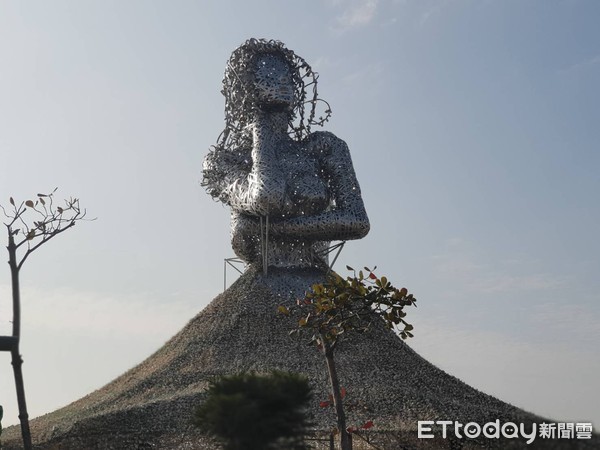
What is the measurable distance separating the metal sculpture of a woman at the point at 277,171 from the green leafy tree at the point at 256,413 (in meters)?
13.6

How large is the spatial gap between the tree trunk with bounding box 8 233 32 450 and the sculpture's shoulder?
42.3 ft

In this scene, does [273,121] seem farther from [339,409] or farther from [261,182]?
[339,409]

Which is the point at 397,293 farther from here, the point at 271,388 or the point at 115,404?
the point at 115,404

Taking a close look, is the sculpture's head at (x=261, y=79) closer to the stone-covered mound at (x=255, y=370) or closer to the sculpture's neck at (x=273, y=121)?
the sculpture's neck at (x=273, y=121)

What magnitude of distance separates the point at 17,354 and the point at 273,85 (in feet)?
45.9

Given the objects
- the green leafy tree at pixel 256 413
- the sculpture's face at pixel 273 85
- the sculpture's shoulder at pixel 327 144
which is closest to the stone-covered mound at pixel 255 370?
the sculpture's shoulder at pixel 327 144

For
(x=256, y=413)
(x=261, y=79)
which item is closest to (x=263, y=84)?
(x=261, y=79)

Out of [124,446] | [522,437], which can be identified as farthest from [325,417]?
[522,437]

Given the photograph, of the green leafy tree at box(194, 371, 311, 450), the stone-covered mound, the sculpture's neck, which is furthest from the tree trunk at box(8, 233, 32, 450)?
the sculpture's neck

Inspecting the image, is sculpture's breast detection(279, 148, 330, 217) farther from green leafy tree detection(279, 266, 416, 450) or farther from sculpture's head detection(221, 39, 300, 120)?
green leafy tree detection(279, 266, 416, 450)

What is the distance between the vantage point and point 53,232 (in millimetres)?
11586

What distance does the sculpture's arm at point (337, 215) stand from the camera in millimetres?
21609

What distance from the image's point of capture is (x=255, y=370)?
18.4m

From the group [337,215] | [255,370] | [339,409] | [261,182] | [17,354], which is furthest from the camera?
[337,215]
